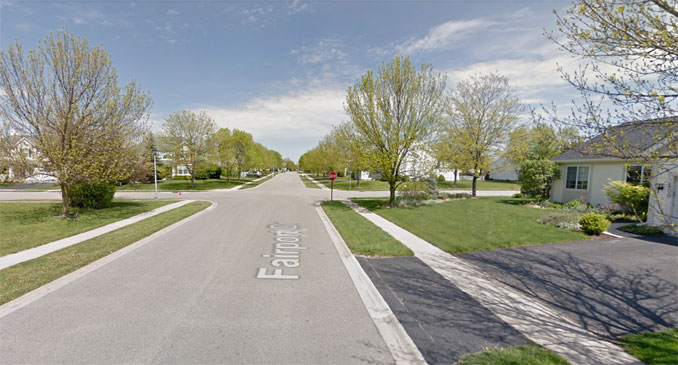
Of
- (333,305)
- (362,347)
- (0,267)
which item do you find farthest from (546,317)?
(0,267)

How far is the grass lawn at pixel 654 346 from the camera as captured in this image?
3447 mm

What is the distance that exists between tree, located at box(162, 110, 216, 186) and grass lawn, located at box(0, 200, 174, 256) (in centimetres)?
1640

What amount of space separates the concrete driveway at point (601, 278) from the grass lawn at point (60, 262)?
9703 mm

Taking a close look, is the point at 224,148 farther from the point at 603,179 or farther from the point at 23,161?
the point at 603,179

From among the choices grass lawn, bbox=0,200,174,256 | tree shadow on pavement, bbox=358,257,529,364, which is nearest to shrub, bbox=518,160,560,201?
tree shadow on pavement, bbox=358,257,529,364

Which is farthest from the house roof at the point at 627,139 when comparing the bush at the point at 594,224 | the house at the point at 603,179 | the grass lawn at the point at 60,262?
the grass lawn at the point at 60,262

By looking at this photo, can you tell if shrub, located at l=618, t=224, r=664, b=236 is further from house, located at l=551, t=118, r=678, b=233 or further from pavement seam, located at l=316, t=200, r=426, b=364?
pavement seam, located at l=316, t=200, r=426, b=364

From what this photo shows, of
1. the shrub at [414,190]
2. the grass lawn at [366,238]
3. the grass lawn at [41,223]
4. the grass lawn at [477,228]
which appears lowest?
the grass lawn at [41,223]

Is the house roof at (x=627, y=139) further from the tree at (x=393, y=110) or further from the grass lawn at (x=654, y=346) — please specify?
the tree at (x=393, y=110)

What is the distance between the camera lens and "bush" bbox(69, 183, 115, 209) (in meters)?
15.8

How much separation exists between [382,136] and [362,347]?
43.9 feet

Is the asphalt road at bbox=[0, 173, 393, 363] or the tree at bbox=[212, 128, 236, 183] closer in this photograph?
the asphalt road at bbox=[0, 173, 393, 363]

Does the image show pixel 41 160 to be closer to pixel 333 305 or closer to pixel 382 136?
pixel 333 305

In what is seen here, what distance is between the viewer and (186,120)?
105 ft
